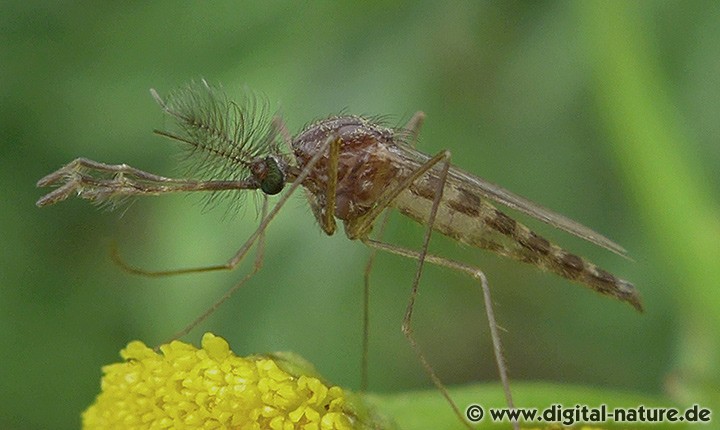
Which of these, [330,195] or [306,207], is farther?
[306,207]

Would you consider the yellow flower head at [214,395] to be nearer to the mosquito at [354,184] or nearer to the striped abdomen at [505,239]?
the mosquito at [354,184]

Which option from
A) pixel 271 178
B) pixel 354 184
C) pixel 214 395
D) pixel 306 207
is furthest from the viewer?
pixel 306 207

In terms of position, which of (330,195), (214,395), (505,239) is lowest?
(214,395)

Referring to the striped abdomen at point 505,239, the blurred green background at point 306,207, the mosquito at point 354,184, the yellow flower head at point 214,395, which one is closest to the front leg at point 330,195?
the mosquito at point 354,184

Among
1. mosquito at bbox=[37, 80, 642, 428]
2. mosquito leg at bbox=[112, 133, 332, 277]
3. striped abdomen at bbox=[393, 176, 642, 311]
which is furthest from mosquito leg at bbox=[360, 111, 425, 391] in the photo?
mosquito leg at bbox=[112, 133, 332, 277]

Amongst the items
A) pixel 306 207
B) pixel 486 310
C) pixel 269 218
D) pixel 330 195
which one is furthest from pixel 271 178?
pixel 306 207

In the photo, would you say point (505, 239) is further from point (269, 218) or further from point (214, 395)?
point (214, 395)

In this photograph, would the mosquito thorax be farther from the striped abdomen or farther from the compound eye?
the striped abdomen

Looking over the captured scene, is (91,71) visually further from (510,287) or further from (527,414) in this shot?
(527,414)
